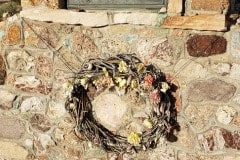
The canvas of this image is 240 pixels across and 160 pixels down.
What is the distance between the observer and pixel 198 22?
3.05m

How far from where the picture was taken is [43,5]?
138 inches

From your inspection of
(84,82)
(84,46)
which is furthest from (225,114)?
(84,46)

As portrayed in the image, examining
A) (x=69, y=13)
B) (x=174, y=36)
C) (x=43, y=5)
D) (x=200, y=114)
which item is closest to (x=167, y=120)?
(x=200, y=114)

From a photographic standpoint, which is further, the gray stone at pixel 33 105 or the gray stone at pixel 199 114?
the gray stone at pixel 33 105

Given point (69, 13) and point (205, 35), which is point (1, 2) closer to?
point (69, 13)

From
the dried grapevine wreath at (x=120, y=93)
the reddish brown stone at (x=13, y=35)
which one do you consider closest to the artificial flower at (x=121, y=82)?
the dried grapevine wreath at (x=120, y=93)

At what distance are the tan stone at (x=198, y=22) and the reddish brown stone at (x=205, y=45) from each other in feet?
0.25

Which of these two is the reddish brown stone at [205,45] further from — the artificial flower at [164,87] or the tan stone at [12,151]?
the tan stone at [12,151]

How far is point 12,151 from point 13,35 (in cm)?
102

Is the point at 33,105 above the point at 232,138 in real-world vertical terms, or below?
above

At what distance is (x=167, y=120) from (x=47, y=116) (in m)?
1.04

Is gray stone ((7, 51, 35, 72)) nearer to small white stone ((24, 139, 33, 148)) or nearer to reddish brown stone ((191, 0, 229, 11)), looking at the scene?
small white stone ((24, 139, 33, 148))

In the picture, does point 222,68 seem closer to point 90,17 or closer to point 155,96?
point 155,96

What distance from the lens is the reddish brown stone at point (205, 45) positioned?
3.05 meters
